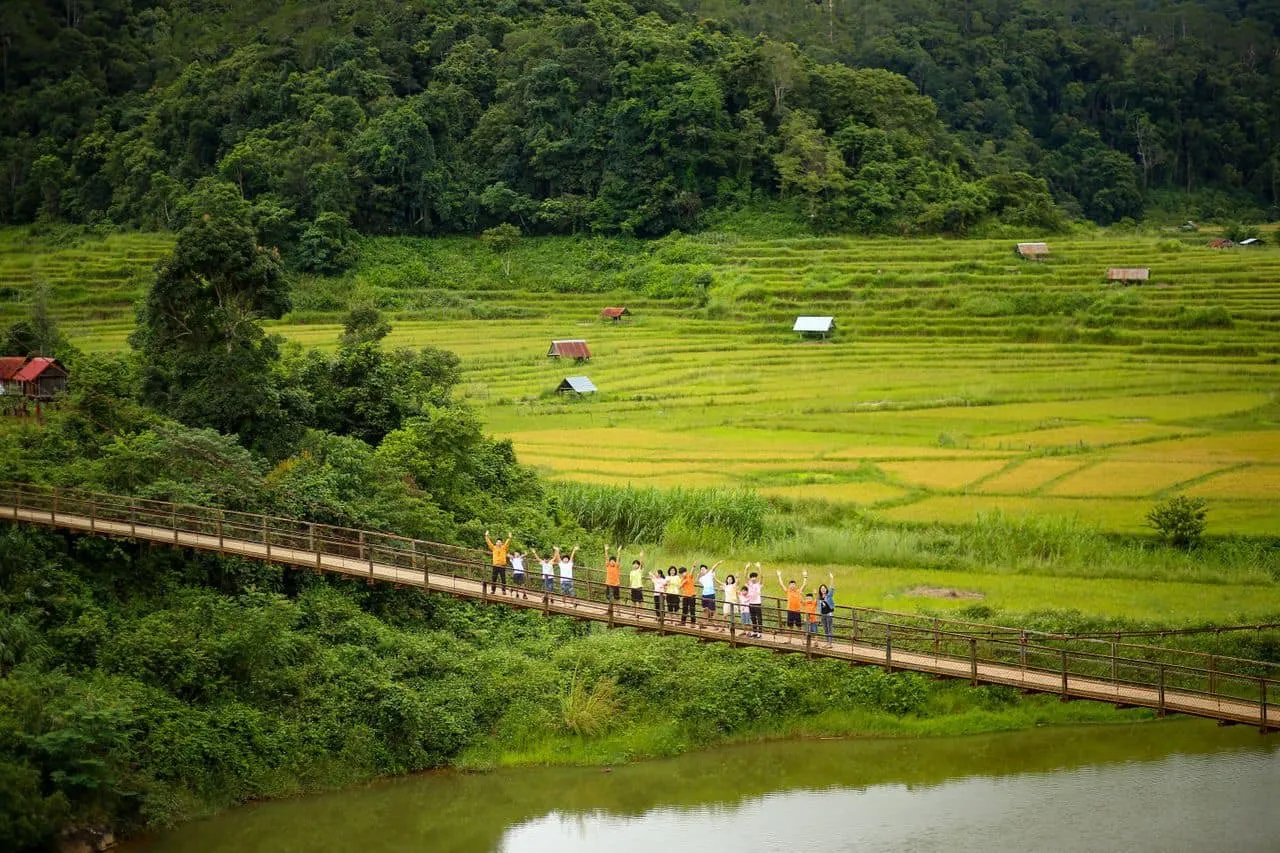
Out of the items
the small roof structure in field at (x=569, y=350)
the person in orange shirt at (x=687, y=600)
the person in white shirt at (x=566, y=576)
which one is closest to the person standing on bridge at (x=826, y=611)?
the person in orange shirt at (x=687, y=600)

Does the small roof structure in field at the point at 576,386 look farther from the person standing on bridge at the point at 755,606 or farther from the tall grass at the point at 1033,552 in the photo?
the person standing on bridge at the point at 755,606

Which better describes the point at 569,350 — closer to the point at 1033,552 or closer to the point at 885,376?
the point at 885,376

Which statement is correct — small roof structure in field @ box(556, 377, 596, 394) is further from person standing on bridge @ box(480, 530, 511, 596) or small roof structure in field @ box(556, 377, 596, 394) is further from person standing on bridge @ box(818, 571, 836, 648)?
person standing on bridge @ box(818, 571, 836, 648)

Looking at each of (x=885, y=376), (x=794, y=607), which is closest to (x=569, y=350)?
(x=885, y=376)

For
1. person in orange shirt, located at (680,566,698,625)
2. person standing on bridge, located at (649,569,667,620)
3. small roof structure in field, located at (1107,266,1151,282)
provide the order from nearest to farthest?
person in orange shirt, located at (680,566,698,625) < person standing on bridge, located at (649,569,667,620) < small roof structure in field, located at (1107,266,1151,282)

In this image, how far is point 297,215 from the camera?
7662 centimetres

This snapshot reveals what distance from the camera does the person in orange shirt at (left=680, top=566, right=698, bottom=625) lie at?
78.0 ft

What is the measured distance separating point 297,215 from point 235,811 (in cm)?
5584

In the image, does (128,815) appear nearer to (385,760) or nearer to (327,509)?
(385,760)

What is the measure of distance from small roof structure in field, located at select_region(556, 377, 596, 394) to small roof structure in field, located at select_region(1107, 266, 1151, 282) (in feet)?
78.1

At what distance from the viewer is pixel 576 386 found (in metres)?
53.3

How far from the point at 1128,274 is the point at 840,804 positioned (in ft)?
145

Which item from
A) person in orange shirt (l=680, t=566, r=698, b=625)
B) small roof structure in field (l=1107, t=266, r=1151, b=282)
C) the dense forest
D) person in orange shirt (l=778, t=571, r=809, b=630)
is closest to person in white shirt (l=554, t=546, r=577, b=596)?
person in orange shirt (l=680, t=566, r=698, b=625)

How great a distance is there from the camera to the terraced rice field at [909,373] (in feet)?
132
